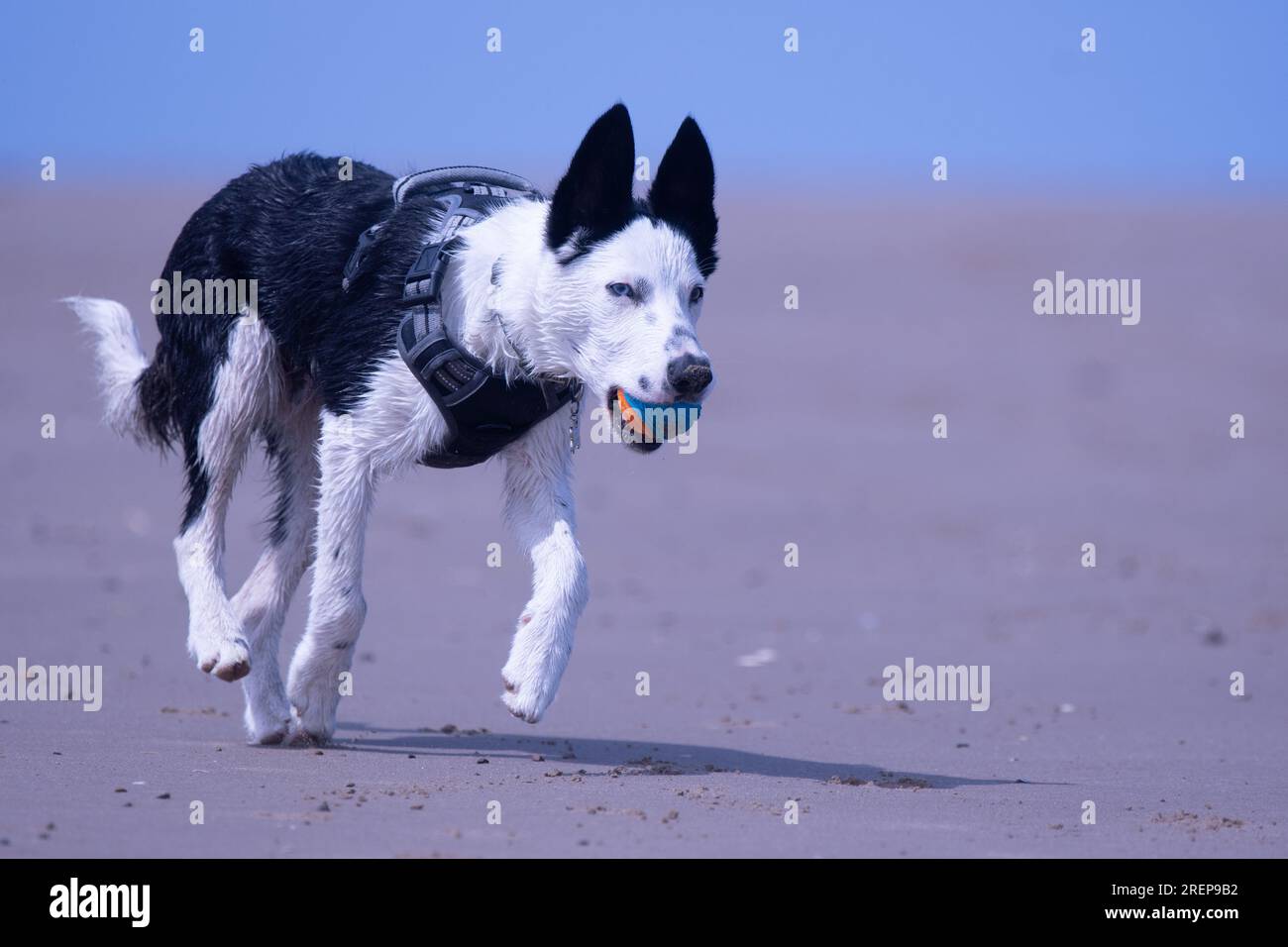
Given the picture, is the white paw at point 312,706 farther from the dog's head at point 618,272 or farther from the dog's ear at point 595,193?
the dog's ear at point 595,193

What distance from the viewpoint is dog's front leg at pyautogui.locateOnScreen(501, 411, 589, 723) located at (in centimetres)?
620

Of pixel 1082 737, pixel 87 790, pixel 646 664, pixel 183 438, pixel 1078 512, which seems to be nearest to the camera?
pixel 87 790

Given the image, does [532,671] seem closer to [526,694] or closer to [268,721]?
[526,694]

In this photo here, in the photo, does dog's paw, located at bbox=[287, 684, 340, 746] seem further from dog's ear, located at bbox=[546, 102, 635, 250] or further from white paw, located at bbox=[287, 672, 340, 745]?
dog's ear, located at bbox=[546, 102, 635, 250]

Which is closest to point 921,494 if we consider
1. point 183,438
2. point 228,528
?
point 228,528

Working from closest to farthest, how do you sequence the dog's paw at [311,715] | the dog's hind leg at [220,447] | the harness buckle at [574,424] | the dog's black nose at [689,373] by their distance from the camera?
the dog's black nose at [689,373] → the harness buckle at [574,424] → the dog's paw at [311,715] → the dog's hind leg at [220,447]

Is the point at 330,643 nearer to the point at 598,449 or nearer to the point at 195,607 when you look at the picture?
the point at 195,607

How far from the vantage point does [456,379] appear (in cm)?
655

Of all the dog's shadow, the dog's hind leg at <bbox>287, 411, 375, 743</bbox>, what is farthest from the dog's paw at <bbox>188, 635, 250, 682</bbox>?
the dog's shadow

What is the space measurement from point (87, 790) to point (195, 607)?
52.4 inches

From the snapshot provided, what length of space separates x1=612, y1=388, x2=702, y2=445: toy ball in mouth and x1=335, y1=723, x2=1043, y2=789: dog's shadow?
130 centimetres

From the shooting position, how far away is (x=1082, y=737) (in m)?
8.16

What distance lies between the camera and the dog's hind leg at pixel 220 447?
7.27m

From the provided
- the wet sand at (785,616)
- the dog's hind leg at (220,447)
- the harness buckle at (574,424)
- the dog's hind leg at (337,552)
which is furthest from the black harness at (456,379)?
the wet sand at (785,616)
